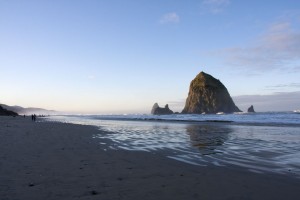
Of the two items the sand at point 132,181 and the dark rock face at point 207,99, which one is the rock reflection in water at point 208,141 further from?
the dark rock face at point 207,99

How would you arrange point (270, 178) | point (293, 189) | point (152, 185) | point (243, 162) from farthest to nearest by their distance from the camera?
point (243, 162), point (270, 178), point (152, 185), point (293, 189)

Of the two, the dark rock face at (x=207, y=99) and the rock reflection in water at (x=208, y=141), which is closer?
the rock reflection in water at (x=208, y=141)

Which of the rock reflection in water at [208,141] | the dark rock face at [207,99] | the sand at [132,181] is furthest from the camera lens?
the dark rock face at [207,99]

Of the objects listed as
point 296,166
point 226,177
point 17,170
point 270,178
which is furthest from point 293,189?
point 17,170

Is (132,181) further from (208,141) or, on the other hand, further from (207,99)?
(207,99)

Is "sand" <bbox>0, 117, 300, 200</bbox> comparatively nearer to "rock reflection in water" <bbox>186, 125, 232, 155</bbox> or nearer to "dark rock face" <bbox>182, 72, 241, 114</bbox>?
"rock reflection in water" <bbox>186, 125, 232, 155</bbox>

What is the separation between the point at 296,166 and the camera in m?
8.57

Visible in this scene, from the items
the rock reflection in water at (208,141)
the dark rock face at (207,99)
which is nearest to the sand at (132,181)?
the rock reflection in water at (208,141)

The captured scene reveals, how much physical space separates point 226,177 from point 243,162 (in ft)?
8.63

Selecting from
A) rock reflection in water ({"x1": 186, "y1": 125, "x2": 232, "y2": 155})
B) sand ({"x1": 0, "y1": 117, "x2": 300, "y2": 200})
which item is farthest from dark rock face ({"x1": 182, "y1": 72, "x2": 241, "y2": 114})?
sand ({"x1": 0, "y1": 117, "x2": 300, "y2": 200})

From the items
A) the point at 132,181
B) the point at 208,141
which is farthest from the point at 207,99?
the point at 132,181

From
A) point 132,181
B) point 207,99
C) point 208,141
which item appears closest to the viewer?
point 132,181

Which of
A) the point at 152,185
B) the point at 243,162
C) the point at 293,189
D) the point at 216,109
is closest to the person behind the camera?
the point at 293,189

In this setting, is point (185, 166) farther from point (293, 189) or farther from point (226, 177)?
point (293, 189)
